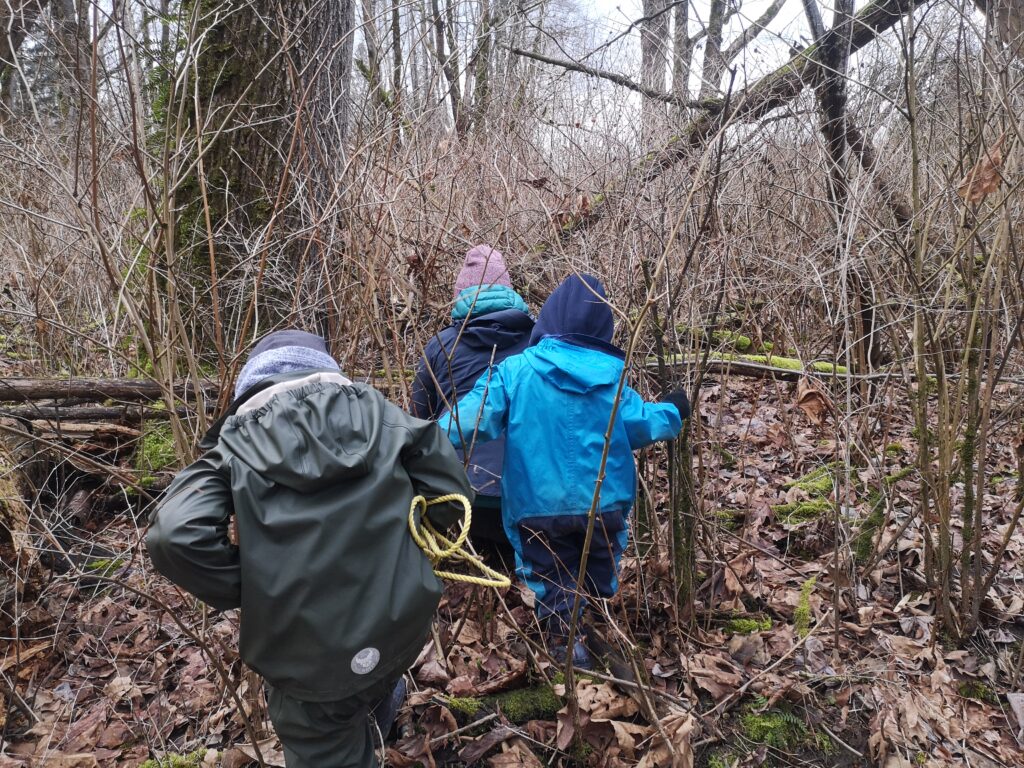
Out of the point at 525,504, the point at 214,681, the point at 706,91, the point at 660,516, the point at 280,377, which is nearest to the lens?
the point at 280,377

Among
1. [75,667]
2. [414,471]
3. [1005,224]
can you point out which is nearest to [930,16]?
[1005,224]

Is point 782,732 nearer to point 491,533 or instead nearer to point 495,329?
point 491,533

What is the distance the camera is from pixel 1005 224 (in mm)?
2096

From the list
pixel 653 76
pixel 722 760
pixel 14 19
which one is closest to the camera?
pixel 722 760

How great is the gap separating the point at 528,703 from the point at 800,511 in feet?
5.73

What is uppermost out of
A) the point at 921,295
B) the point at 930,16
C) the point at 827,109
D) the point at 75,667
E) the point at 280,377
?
the point at 930,16

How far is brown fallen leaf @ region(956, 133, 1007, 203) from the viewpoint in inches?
78.8

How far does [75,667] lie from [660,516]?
2.61 metres

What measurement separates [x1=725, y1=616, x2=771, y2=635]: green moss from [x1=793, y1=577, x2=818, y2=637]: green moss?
118 millimetres

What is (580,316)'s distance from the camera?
106 inches

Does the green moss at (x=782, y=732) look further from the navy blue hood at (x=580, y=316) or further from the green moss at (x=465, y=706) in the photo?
the navy blue hood at (x=580, y=316)

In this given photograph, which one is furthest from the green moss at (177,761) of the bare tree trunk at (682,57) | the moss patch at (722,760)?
the bare tree trunk at (682,57)

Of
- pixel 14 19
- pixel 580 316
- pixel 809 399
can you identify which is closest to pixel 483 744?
pixel 580 316

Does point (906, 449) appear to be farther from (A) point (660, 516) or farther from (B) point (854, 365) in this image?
(A) point (660, 516)
